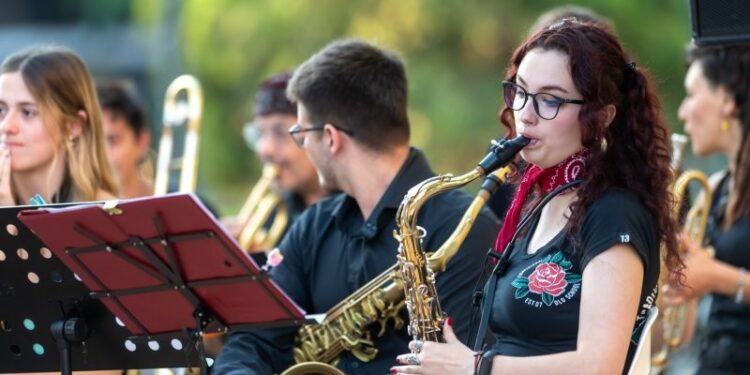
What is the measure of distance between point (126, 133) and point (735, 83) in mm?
3453

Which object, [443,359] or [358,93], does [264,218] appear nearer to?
[358,93]

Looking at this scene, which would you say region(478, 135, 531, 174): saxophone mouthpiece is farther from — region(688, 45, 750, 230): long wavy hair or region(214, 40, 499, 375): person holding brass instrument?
region(688, 45, 750, 230): long wavy hair

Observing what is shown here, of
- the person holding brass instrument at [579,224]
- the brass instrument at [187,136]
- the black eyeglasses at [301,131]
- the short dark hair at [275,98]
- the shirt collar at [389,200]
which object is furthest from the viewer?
the short dark hair at [275,98]

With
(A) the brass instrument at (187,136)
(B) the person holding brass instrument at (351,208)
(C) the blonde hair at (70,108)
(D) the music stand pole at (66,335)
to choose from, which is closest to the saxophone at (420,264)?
(B) the person holding brass instrument at (351,208)

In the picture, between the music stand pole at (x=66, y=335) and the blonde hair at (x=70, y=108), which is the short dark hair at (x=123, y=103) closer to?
the blonde hair at (x=70, y=108)

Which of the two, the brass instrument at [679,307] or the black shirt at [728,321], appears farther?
the brass instrument at [679,307]

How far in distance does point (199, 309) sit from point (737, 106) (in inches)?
117

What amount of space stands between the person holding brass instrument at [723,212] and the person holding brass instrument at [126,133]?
3126 mm

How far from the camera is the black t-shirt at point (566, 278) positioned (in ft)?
11.6

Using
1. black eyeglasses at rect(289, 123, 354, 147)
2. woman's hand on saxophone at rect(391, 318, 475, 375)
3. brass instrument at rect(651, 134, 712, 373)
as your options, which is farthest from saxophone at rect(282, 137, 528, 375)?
brass instrument at rect(651, 134, 712, 373)

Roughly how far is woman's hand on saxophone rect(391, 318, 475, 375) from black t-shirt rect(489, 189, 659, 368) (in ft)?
0.48

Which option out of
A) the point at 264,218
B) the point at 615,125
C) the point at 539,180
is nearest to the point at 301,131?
the point at 539,180

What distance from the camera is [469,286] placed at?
15.1 feet

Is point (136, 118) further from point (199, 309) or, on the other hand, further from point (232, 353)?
point (199, 309)
